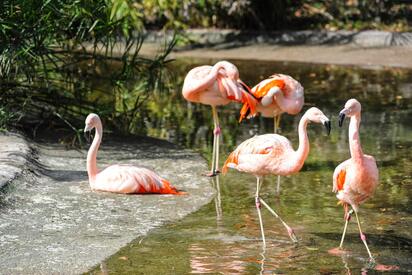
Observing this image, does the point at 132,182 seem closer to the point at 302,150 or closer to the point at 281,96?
the point at 302,150

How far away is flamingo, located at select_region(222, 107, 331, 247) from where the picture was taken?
20.6 feet

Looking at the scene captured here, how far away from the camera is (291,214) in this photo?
6.80m

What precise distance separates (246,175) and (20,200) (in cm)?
197

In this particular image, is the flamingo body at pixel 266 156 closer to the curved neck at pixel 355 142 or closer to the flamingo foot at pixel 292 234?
the flamingo foot at pixel 292 234

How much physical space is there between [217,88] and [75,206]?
180 centimetres

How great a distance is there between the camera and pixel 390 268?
5.53 m

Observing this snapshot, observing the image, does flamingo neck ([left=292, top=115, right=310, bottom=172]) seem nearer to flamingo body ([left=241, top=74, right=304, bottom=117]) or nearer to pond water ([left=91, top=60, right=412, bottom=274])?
pond water ([left=91, top=60, right=412, bottom=274])

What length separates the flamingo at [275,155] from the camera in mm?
6266

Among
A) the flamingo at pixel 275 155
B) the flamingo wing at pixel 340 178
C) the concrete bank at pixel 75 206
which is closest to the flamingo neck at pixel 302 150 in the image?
the flamingo at pixel 275 155

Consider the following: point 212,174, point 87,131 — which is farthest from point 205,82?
point 87,131

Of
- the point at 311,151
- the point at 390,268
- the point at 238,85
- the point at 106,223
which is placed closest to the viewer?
the point at 390,268

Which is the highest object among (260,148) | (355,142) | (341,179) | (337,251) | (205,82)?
(205,82)

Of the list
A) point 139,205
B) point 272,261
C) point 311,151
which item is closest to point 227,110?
point 311,151

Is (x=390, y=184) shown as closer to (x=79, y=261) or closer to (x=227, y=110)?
(x=79, y=261)
